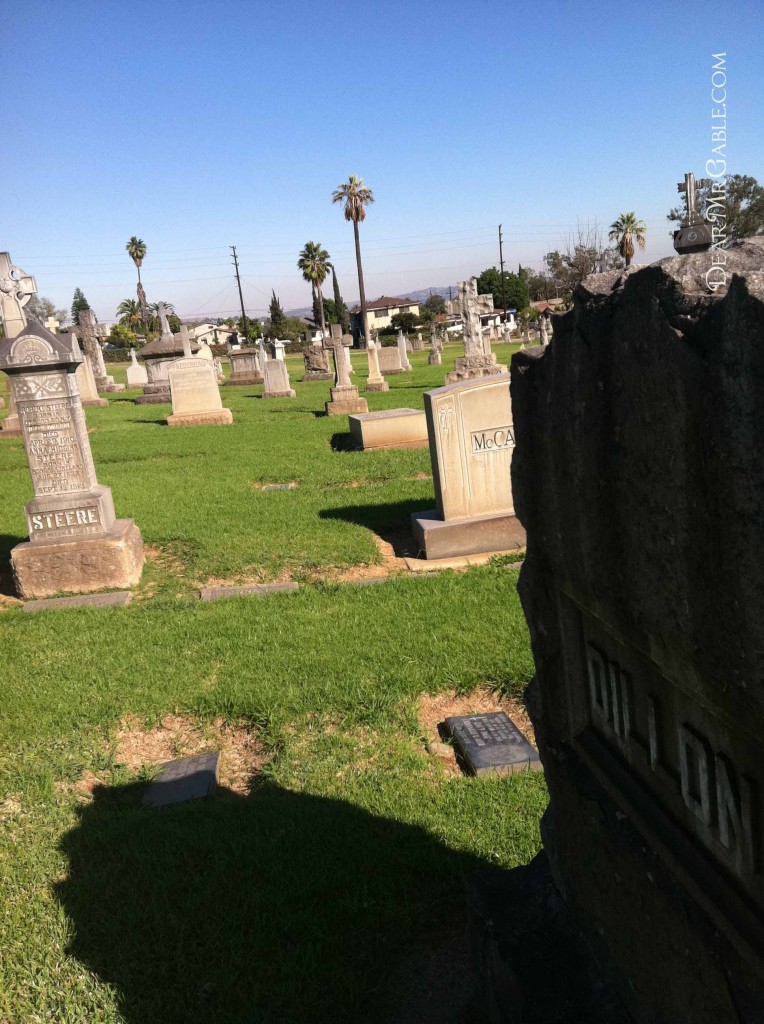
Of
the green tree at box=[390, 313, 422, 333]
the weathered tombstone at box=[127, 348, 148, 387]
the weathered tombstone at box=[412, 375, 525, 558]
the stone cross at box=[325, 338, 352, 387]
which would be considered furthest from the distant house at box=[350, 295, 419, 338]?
the weathered tombstone at box=[412, 375, 525, 558]

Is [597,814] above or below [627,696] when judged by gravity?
below

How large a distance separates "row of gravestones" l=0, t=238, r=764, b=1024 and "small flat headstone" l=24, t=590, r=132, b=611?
4944mm

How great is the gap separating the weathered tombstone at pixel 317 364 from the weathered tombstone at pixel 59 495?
20.7m

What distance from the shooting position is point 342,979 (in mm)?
2445

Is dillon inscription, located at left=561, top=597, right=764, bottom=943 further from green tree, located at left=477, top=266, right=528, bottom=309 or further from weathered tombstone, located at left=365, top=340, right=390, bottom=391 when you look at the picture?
green tree, located at left=477, top=266, right=528, bottom=309

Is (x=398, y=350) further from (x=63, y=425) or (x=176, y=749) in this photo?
(x=176, y=749)

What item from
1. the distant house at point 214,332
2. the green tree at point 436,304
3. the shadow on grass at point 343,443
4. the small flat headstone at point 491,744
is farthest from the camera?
the green tree at point 436,304

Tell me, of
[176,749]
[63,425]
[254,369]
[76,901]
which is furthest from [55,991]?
[254,369]

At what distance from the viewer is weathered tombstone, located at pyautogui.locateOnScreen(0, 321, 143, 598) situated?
22.2 ft

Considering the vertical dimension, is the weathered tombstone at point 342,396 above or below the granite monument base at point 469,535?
above

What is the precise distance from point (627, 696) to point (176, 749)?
306 cm

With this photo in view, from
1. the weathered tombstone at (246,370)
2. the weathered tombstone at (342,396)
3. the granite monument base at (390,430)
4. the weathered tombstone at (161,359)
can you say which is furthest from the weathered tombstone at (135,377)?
the granite monument base at (390,430)

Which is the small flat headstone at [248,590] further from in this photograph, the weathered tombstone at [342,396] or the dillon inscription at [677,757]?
the weathered tombstone at [342,396]

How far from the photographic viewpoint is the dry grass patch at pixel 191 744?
12.8ft
